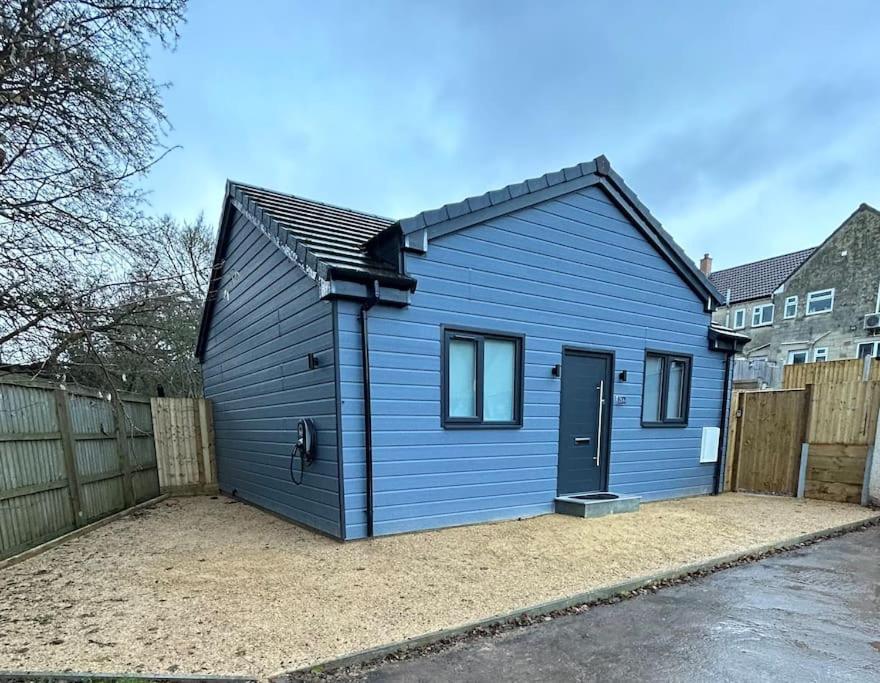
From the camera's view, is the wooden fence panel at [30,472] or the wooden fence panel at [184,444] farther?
the wooden fence panel at [184,444]

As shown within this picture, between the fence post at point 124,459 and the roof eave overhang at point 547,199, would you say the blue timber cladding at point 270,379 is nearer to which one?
the roof eave overhang at point 547,199

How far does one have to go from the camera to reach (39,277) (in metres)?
4.07

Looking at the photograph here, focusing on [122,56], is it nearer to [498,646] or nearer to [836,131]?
[498,646]

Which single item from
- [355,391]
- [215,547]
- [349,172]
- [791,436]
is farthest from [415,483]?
[349,172]

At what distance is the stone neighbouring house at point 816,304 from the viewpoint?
54.6 ft

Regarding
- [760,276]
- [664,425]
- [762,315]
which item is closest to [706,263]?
[760,276]

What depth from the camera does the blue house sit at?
14.6ft

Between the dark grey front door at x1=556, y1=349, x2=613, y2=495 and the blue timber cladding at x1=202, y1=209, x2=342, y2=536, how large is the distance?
321cm

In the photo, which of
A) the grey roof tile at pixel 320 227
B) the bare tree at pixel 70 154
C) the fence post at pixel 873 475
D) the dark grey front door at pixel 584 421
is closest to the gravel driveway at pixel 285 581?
the dark grey front door at pixel 584 421

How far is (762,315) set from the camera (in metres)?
20.8

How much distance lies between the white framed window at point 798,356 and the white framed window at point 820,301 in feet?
5.82

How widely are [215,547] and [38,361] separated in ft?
8.56

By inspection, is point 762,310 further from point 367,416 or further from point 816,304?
point 367,416

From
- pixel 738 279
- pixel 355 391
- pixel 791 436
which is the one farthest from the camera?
pixel 738 279
